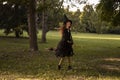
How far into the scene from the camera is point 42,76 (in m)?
11.2

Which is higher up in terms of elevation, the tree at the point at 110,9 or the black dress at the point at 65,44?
the tree at the point at 110,9

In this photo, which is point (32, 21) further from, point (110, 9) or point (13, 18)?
point (13, 18)

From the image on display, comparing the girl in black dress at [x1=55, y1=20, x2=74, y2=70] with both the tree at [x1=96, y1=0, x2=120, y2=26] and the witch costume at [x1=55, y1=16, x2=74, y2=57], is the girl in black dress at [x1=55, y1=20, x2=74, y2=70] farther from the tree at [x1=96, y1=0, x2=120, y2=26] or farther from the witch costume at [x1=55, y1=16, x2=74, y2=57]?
the tree at [x1=96, y1=0, x2=120, y2=26]

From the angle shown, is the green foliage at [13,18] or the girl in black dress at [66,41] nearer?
the girl in black dress at [66,41]

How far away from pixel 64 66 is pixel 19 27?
1002 inches

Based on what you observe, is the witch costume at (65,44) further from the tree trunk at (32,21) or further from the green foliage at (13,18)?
the green foliage at (13,18)

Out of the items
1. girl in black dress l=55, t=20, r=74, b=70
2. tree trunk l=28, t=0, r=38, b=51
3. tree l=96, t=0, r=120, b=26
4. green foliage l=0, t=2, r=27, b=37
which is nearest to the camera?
girl in black dress l=55, t=20, r=74, b=70

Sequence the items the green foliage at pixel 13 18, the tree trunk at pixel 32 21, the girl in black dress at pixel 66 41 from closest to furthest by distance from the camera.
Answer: the girl in black dress at pixel 66 41
the tree trunk at pixel 32 21
the green foliage at pixel 13 18

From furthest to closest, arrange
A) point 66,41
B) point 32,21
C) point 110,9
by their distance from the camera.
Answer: point 110,9
point 32,21
point 66,41

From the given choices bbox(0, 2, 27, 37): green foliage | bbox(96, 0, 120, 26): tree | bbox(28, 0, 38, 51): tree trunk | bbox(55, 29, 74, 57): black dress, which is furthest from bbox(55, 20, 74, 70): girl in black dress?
bbox(0, 2, 27, 37): green foliage

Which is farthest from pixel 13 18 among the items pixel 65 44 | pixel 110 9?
pixel 65 44

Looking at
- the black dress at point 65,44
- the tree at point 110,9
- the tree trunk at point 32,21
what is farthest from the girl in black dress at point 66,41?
the tree at point 110,9

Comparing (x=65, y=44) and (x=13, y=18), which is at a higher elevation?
(x=13, y=18)

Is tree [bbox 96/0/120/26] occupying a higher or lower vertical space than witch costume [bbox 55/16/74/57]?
higher
